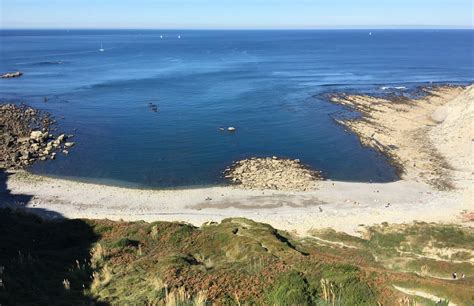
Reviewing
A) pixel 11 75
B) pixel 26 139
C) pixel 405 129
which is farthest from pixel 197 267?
pixel 11 75

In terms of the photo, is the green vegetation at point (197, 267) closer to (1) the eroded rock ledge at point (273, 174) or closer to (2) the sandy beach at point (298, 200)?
(2) the sandy beach at point (298, 200)

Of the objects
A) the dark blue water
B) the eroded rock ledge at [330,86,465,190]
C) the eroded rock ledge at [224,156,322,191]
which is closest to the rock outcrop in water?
the dark blue water

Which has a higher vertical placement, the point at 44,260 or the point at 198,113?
the point at 44,260

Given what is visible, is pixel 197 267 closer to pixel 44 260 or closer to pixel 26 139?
pixel 44 260

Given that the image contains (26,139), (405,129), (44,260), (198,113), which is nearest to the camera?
(44,260)

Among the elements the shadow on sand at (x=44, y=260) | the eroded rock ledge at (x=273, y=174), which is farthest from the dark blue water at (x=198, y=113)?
the shadow on sand at (x=44, y=260)

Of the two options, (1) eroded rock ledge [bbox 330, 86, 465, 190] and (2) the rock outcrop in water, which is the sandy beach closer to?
(1) eroded rock ledge [bbox 330, 86, 465, 190]

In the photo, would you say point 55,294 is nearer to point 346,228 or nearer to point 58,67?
point 346,228
